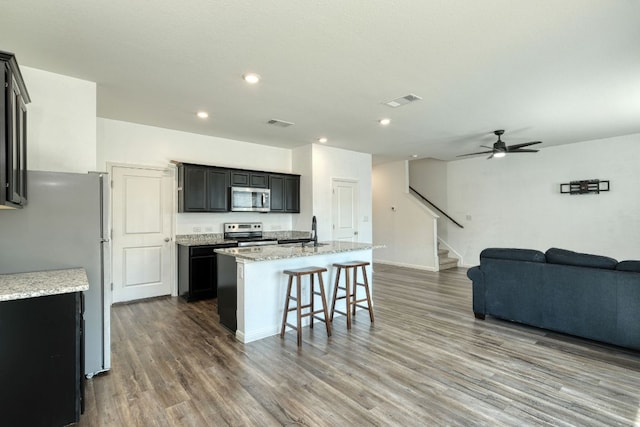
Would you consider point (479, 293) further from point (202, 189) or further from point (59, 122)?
point (59, 122)

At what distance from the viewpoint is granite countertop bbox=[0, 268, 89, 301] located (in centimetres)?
185

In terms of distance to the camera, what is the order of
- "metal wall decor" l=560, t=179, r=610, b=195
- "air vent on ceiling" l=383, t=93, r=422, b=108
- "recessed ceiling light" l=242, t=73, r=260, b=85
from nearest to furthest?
"recessed ceiling light" l=242, t=73, r=260, b=85 → "air vent on ceiling" l=383, t=93, r=422, b=108 → "metal wall decor" l=560, t=179, r=610, b=195

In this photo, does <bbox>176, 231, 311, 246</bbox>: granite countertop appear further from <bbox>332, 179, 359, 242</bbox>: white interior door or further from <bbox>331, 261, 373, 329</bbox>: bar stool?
<bbox>331, 261, 373, 329</bbox>: bar stool

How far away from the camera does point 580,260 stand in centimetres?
341

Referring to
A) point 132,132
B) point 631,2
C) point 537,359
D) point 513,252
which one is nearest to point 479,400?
point 537,359

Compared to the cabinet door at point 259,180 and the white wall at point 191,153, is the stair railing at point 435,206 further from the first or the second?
the cabinet door at point 259,180

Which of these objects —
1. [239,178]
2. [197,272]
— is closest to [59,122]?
[197,272]

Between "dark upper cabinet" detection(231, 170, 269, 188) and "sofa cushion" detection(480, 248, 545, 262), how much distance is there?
12.7ft

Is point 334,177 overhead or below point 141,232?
overhead

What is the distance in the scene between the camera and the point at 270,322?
364 cm

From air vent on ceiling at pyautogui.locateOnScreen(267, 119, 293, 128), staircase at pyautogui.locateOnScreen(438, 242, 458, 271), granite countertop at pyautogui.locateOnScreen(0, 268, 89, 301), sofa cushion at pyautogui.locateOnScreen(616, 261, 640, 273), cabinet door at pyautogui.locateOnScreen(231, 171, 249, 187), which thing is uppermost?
air vent on ceiling at pyautogui.locateOnScreen(267, 119, 293, 128)

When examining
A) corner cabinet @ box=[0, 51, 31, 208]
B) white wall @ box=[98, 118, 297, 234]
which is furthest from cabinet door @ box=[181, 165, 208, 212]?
corner cabinet @ box=[0, 51, 31, 208]

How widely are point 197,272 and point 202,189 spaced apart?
4.41 ft

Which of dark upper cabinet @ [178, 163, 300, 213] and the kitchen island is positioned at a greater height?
dark upper cabinet @ [178, 163, 300, 213]
